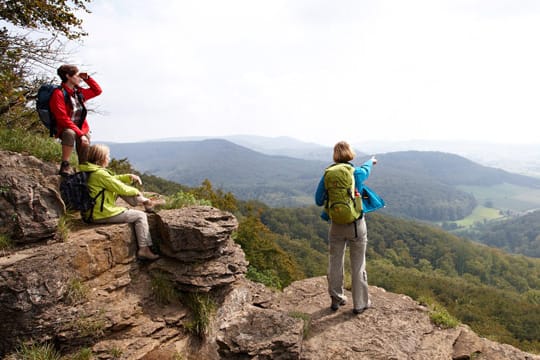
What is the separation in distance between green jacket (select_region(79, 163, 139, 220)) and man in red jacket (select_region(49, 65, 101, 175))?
0.56m

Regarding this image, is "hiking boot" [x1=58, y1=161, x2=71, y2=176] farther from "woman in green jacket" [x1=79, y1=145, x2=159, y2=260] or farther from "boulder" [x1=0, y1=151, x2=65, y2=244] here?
"woman in green jacket" [x1=79, y1=145, x2=159, y2=260]

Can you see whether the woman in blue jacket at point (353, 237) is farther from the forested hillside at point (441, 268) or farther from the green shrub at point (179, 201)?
the forested hillside at point (441, 268)

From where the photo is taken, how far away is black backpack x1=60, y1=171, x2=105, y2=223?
5.60 meters

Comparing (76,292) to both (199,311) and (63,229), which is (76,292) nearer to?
(63,229)

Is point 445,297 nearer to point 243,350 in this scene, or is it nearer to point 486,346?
point 486,346

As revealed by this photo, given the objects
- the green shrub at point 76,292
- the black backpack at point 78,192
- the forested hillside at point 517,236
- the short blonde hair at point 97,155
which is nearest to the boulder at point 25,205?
the black backpack at point 78,192

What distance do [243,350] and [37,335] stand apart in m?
2.98

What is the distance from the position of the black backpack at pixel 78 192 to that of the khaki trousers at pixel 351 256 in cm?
445

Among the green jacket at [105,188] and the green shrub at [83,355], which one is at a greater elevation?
the green jacket at [105,188]

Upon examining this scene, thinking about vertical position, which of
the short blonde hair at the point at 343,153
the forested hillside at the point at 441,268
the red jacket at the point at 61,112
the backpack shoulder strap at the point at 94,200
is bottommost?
the forested hillside at the point at 441,268

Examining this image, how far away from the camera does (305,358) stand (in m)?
5.69

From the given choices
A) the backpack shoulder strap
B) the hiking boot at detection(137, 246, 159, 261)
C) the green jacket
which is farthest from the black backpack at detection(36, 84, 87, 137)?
the hiking boot at detection(137, 246, 159, 261)

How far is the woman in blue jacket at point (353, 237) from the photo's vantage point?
19.8 feet

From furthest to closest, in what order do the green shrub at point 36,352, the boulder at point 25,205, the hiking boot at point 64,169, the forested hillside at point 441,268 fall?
the forested hillside at point 441,268, the hiking boot at point 64,169, the boulder at point 25,205, the green shrub at point 36,352
